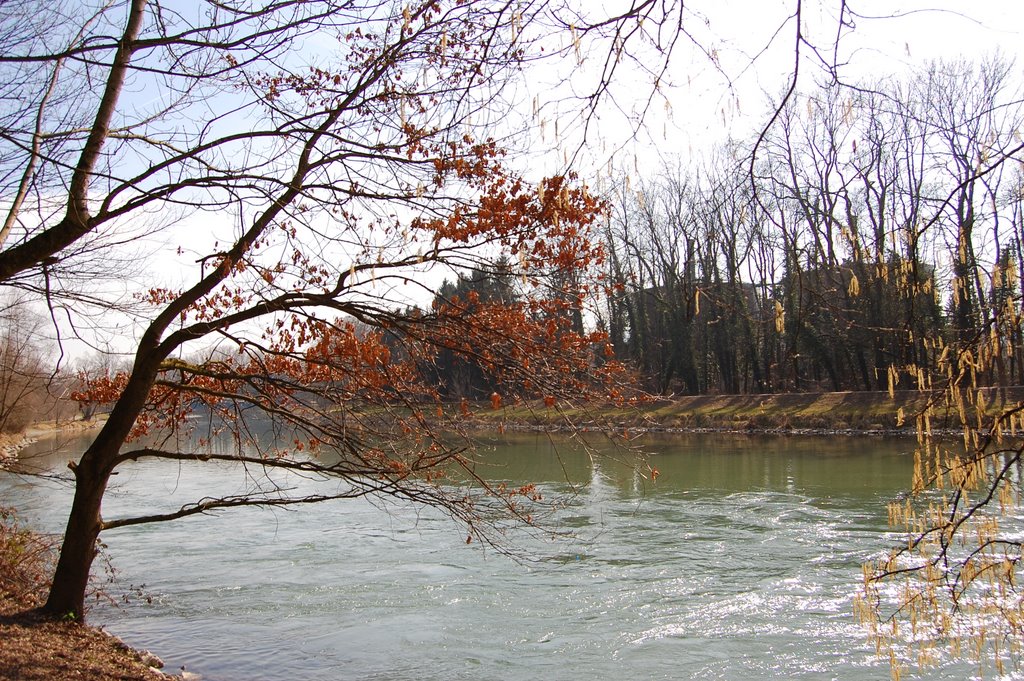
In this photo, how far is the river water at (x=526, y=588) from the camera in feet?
25.6

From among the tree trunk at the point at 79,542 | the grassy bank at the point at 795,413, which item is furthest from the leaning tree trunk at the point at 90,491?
the grassy bank at the point at 795,413

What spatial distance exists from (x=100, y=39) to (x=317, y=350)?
284cm

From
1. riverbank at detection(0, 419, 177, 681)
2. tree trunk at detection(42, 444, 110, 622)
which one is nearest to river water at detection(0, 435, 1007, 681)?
riverbank at detection(0, 419, 177, 681)

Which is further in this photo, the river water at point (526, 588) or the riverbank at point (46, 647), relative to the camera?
the river water at point (526, 588)

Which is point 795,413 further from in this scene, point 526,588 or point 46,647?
point 46,647

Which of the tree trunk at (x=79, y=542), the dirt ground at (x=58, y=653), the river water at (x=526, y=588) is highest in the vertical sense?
the tree trunk at (x=79, y=542)

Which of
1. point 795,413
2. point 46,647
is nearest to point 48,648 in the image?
point 46,647

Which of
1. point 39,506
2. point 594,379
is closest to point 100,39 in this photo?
point 594,379

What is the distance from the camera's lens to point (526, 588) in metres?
10.2

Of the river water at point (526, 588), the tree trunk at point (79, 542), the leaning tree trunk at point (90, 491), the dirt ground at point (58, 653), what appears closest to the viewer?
the dirt ground at point (58, 653)

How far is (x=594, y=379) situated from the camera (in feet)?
21.2

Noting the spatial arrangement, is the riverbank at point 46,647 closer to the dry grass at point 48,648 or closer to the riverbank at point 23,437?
the dry grass at point 48,648

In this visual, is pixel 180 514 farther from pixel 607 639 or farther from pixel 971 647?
pixel 971 647

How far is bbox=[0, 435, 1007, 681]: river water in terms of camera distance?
781 centimetres
